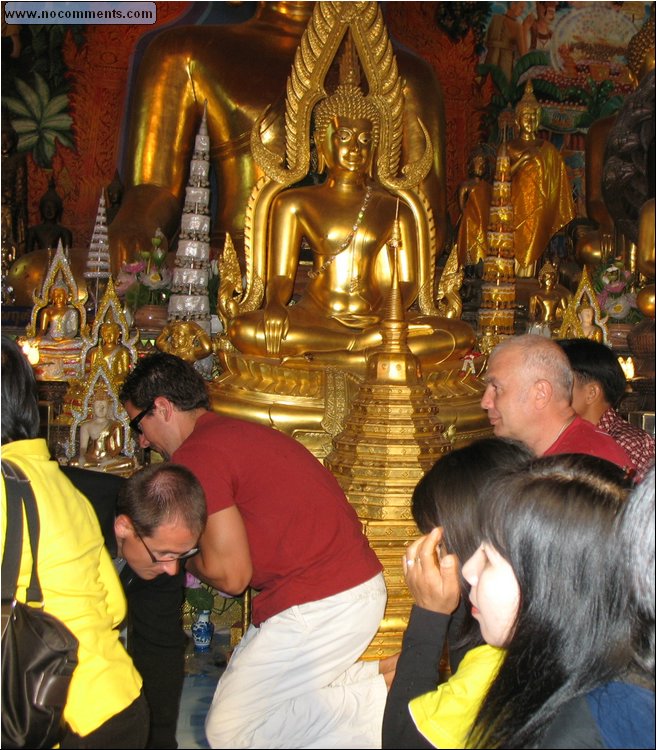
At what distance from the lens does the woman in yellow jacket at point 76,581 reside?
1.56m

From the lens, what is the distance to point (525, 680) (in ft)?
3.98

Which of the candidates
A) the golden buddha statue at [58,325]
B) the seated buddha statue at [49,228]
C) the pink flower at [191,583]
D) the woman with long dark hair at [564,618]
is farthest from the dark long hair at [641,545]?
the seated buddha statue at [49,228]

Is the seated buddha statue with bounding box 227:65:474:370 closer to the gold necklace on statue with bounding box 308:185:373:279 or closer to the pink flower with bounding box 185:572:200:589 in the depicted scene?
the gold necklace on statue with bounding box 308:185:373:279

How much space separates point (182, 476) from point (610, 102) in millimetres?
6671

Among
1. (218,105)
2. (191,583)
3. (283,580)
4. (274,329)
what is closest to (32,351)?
(274,329)

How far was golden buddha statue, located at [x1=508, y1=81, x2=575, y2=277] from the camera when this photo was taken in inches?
255

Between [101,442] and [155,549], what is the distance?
2.12 meters

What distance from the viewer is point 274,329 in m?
4.72

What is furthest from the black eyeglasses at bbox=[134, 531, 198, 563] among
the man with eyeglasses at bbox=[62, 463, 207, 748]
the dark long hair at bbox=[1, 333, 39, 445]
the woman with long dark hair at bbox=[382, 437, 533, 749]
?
the woman with long dark hair at bbox=[382, 437, 533, 749]

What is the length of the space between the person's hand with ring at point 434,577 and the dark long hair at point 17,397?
645 mm

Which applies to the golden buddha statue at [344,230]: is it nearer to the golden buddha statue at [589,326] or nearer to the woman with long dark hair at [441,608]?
the golden buddha statue at [589,326]

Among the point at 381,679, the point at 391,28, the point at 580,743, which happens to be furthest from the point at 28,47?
the point at 580,743

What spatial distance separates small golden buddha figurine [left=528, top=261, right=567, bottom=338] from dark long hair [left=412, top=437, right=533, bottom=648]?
339cm

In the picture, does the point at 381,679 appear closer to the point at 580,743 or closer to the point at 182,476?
the point at 182,476
